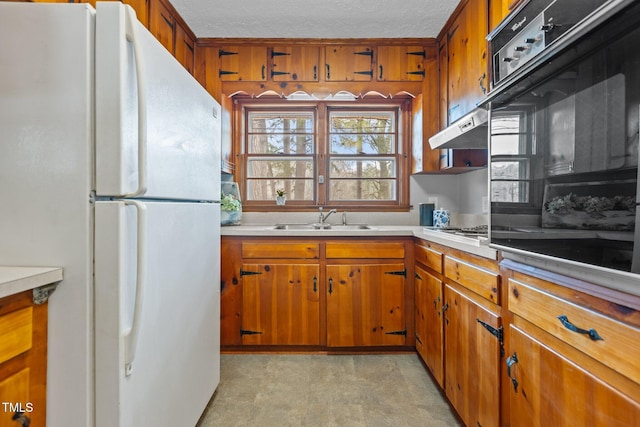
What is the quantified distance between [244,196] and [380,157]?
1314mm

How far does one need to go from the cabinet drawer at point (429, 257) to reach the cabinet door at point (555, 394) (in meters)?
0.71

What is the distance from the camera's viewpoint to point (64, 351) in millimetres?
881

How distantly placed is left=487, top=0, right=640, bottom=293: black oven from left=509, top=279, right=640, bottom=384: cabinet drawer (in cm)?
9

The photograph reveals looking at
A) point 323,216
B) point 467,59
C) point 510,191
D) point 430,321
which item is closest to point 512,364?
point 510,191

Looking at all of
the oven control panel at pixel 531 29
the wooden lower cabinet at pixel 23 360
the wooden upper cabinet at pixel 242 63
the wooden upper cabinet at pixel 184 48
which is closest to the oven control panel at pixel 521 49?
the oven control panel at pixel 531 29

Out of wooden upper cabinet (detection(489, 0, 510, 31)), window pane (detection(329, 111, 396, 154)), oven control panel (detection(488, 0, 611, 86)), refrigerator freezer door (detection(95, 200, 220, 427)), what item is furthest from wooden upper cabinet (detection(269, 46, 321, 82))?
oven control panel (detection(488, 0, 611, 86))

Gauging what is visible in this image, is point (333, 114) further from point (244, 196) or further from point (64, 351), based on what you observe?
point (64, 351)

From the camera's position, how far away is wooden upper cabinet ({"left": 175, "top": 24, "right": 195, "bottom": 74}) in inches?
91.0

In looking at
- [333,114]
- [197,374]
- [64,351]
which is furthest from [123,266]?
[333,114]

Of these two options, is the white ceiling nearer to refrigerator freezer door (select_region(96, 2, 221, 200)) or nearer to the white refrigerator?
refrigerator freezer door (select_region(96, 2, 221, 200))

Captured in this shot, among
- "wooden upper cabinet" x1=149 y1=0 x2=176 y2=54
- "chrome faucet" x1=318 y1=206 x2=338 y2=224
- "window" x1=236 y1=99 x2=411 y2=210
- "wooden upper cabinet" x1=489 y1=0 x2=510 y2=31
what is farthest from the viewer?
"window" x1=236 y1=99 x2=411 y2=210

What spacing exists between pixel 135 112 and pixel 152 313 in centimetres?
65

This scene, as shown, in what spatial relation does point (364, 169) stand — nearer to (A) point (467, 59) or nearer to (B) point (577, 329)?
(A) point (467, 59)

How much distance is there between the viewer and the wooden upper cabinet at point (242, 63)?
2596 mm
